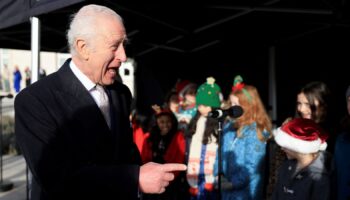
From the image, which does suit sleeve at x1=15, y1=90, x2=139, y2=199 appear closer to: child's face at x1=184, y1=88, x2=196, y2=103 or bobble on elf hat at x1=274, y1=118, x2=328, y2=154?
bobble on elf hat at x1=274, y1=118, x2=328, y2=154

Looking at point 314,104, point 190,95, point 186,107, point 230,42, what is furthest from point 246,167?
point 230,42

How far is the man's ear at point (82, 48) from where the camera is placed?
4.95 feet

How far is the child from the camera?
2309 mm

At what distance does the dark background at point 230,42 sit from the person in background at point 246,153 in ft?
6.08

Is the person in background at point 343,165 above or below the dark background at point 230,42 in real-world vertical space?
below

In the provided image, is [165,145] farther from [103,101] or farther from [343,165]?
[103,101]

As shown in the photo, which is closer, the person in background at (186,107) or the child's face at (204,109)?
the child's face at (204,109)

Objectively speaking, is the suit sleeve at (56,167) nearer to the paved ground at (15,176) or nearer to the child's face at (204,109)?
the child's face at (204,109)

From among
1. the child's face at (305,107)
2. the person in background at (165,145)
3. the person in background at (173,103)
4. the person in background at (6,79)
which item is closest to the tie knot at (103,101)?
the child's face at (305,107)

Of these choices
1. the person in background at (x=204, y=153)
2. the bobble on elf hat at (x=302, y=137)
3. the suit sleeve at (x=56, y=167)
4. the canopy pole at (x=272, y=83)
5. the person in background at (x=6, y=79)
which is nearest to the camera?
the suit sleeve at (x=56, y=167)

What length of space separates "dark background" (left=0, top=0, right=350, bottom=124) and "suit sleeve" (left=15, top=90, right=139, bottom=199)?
10.2 ft

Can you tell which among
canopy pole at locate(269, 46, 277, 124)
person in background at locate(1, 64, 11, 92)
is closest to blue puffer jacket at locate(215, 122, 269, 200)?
canopy pole at locate(269, 46, 277, 124)

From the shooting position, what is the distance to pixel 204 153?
335 centimetres

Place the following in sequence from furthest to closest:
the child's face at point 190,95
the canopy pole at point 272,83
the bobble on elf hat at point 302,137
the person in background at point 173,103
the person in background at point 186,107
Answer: the canopy pole at point 272,83 < the person in background at point 173,103 < the child's face at point 190,95 < the person in background at point 186,107 < the bobble on elf hat at point 302,137
